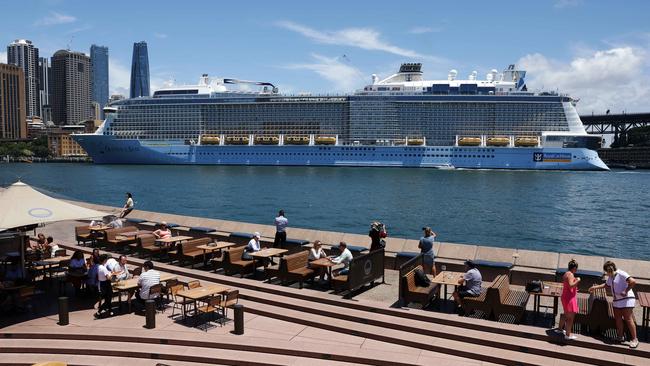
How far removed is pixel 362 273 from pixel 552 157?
8136 centimetres

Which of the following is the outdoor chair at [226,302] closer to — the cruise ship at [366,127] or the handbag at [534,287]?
the handbag at [534,287]

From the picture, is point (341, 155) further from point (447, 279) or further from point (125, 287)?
point (125, 287)

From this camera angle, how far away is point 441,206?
37.8m

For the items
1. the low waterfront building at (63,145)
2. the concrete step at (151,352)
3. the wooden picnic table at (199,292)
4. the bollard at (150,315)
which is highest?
the low waterfront building at (63,145)

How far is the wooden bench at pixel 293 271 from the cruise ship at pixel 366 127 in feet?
260

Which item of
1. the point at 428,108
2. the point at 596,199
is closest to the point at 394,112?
the point at 428,108

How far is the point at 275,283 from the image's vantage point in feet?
34.5

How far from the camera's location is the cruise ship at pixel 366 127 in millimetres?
88938

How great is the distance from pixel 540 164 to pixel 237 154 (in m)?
49.3

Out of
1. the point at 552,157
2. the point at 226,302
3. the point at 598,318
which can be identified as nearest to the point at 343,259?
the point at 226,302

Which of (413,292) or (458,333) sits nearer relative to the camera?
(458,333)

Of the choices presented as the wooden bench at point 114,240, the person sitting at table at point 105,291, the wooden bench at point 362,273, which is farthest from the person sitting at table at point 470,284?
the wooden bench at point 114,240

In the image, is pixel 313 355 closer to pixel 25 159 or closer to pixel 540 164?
pixel 540 164

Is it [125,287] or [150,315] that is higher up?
[125,287]
